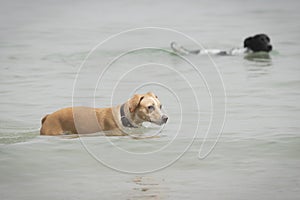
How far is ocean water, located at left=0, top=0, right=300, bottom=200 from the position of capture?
257 inches

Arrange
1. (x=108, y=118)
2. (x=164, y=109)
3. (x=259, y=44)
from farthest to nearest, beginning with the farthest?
(x=259, y=44) → (x=164, y=109) → (x=108, y=118)

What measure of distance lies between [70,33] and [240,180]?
39.6ft

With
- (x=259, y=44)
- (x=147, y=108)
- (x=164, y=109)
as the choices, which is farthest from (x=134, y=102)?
(x=259, y=44)

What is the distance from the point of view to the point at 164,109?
370 inches

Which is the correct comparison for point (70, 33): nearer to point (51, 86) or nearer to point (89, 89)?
point (51, 86)

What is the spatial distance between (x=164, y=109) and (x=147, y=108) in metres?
1.68

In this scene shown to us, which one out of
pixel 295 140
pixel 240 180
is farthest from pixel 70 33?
pixel 240 180

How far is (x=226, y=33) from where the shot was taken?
57.5 ft

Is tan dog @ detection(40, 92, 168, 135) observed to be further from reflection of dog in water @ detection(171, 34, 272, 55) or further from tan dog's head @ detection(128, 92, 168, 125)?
reflection of dog in water @ detection(171, 34, 272, 55)

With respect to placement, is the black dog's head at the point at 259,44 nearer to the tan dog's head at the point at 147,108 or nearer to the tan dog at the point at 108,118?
the tan dog at the point at 108,118

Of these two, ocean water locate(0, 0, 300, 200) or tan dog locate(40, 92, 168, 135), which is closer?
ocean water locate(0, 0, 300, 200)

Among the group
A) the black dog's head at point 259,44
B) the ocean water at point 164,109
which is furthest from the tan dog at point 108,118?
the black dog's head at point 259,44

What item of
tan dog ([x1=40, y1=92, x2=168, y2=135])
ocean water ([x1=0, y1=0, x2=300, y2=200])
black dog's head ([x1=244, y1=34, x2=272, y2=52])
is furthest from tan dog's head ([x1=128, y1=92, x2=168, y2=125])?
black dog's head ([x1=244, y1=34, x2=272, y2=52])

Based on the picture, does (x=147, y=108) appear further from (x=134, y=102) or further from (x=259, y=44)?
(x=259, y=44)
